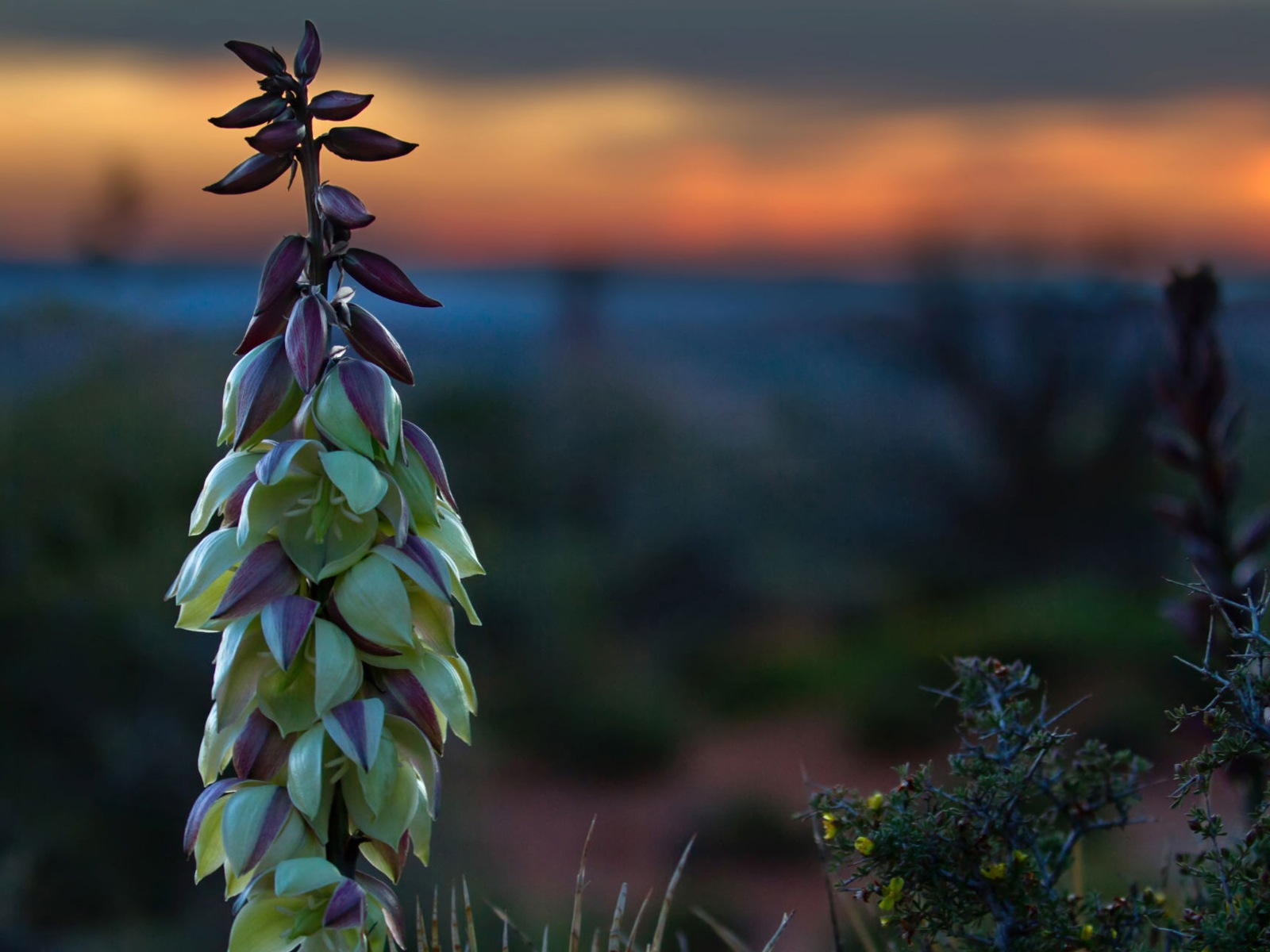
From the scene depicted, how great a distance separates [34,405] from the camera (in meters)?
7.02

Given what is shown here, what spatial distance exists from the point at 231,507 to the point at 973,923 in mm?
748

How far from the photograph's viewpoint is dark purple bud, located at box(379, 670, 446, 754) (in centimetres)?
91

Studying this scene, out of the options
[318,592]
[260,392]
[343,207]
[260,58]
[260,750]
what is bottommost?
[260,750]

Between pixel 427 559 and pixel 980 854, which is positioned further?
pixel 980 854

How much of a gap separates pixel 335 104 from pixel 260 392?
9.4 inches

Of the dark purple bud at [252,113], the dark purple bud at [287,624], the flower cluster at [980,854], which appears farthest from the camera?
the flower cluster at [980,854]

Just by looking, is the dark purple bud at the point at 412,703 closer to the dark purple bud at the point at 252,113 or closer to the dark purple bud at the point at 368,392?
the dark purple bud at the point at 368,392

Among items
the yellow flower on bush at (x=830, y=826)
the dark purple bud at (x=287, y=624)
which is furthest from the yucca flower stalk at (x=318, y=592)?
the yellow flower on bush at (x=830, y=826)

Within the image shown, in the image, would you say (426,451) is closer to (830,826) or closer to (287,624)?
(287,624)

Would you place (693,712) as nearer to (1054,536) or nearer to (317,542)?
(1054,536)

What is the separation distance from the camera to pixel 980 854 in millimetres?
1081

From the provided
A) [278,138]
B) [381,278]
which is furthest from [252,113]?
[381,278]

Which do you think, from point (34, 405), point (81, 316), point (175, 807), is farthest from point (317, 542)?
point (81, 316)

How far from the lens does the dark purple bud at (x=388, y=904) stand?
0.94m
